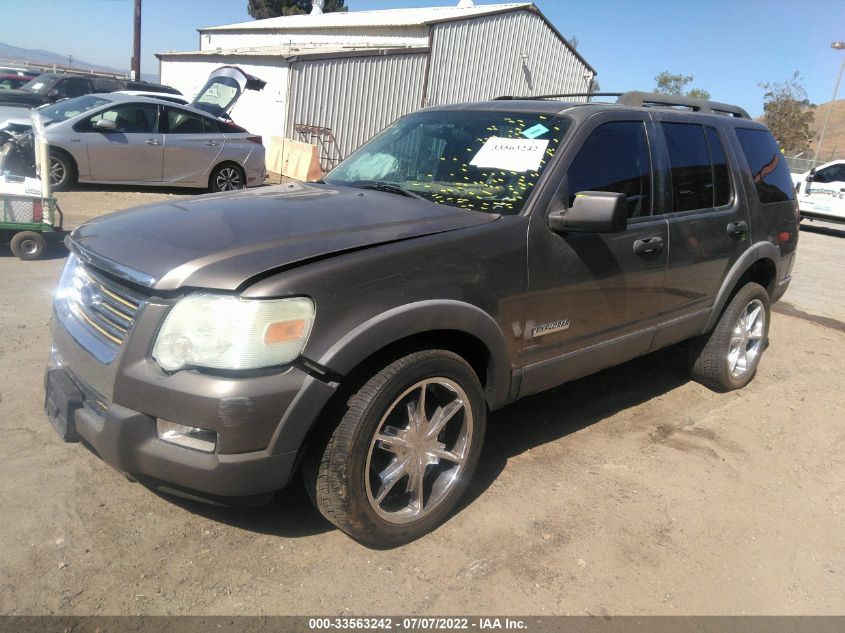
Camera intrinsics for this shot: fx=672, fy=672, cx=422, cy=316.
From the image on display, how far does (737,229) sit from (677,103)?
940mm

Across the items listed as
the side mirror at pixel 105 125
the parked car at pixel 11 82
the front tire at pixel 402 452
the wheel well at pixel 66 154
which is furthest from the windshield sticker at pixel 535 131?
the parked car at pixel 11 82

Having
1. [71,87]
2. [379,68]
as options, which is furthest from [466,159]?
[71,87]

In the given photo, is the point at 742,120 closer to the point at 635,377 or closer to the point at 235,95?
the point at 635,377

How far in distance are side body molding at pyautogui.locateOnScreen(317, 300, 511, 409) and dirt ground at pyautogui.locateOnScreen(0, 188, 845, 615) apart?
26.7 inches

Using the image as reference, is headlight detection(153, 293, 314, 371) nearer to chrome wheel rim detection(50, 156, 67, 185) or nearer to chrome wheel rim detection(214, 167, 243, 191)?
chrome wheel rim detection(50, 156, 67, 185)

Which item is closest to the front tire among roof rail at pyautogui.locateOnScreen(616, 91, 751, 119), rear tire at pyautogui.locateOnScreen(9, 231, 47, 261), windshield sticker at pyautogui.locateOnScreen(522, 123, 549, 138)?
windshield sticker at pyautogui.locateOnScreen(522, 123, 549, 138)

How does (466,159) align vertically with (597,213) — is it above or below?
above

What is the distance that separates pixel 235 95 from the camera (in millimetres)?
13633

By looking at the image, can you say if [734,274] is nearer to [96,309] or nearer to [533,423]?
[533,423]

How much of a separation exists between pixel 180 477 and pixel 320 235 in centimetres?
105

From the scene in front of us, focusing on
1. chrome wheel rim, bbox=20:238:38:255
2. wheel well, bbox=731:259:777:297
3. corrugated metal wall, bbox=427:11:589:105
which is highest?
corrugated metal wall, bbox=427:11:589:105

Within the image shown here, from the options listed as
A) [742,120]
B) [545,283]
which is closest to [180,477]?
[545,283]

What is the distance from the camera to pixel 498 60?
22.6 metres

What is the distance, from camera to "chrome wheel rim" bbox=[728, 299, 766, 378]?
4992mm
